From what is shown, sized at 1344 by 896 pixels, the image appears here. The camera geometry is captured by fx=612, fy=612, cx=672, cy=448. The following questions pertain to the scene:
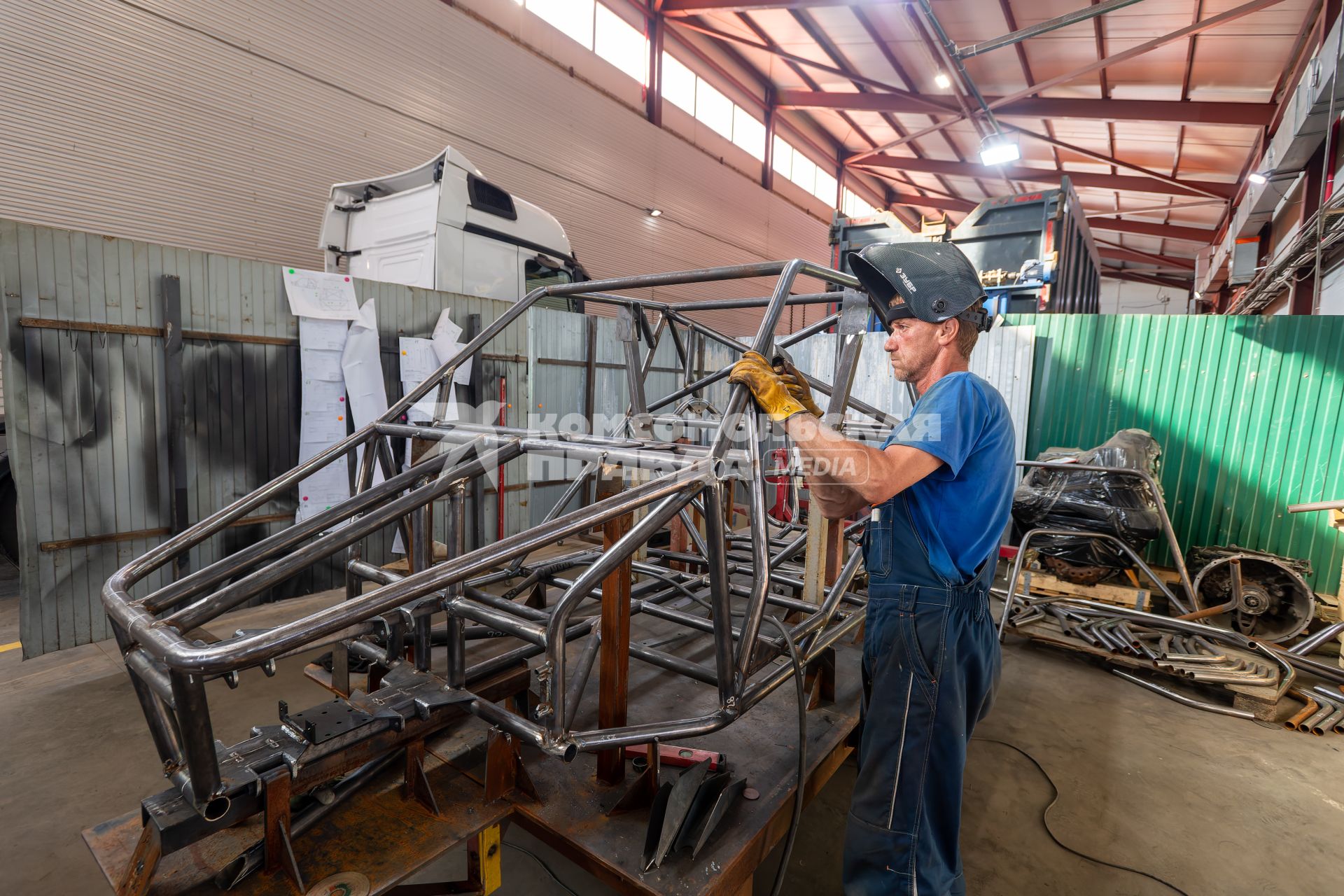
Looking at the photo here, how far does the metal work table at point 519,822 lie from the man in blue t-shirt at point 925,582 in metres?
0.32

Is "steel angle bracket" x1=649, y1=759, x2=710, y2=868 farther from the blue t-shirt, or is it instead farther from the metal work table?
the blue t-shirt

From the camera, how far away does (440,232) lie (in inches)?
183

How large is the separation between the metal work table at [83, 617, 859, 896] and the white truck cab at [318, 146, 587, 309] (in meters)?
3.87

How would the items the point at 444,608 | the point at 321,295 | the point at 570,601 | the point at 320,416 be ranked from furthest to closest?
the point at 320,416 → the point at 321,295 → the point at 444,608 → the point at 570,601

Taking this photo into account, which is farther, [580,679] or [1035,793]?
[1035,793]

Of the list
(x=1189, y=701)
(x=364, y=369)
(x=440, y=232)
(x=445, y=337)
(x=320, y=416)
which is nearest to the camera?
(x=1189, y=701)

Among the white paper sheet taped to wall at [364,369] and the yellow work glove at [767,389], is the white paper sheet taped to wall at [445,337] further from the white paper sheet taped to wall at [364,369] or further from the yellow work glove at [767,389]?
the yellow work glove at [767,389]

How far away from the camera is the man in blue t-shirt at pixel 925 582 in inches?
56.9

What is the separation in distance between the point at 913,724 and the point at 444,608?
1320 millimetres

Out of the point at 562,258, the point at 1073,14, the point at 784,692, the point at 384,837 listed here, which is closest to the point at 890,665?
the point at 784,692

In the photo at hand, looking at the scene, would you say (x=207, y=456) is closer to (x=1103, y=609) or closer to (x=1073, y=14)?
(x=1103, y=609)

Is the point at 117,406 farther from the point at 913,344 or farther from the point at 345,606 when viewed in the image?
the point at 913,344

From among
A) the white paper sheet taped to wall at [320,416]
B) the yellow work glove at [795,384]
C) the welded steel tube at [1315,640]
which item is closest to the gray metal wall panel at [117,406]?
the white paper sheet taped to wall at [320,416]

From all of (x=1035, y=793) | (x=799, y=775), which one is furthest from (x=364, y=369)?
(x=1035, y=793)
